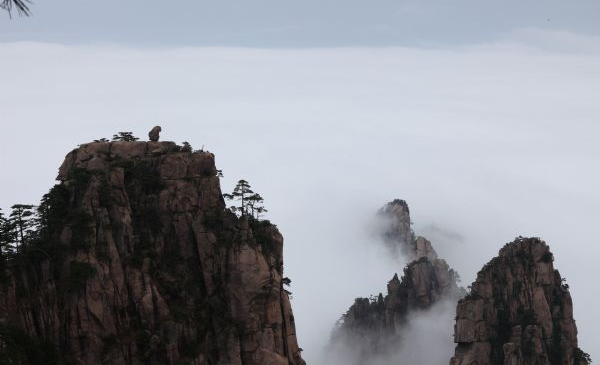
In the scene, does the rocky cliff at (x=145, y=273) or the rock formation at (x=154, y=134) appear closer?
the rocky cliff at (x=145, y=273)

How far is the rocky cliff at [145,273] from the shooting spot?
14700cm

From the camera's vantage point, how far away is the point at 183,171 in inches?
6299

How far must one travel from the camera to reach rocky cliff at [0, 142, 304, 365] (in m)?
147

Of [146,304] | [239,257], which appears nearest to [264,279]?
[239,257]

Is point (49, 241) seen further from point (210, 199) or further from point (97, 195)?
point (210, 199)

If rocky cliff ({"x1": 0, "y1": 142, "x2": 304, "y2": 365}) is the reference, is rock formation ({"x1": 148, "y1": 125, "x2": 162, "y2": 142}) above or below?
above

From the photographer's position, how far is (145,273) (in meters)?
153

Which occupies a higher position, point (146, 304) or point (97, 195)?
point (97, 195)

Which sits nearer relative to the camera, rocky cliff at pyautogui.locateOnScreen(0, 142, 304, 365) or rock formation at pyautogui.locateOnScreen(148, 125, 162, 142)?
rocky cliff at pyautogui.locateOnScreen(0, 142, 304, 365)

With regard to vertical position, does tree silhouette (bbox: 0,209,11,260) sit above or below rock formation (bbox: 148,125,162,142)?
below

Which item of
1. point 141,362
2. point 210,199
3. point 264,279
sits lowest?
point 141,362

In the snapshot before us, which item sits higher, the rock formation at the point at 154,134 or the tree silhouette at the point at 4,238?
the rock formation at the point at 154,134

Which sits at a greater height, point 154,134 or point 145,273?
point 154,134

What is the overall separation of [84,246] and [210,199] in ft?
62.2
